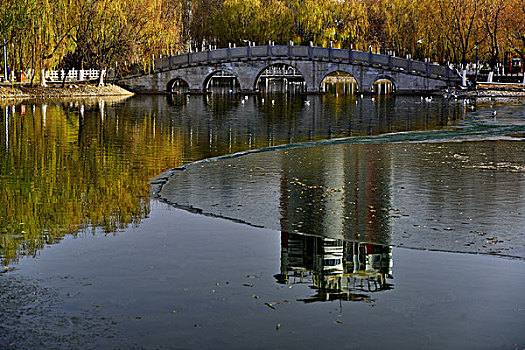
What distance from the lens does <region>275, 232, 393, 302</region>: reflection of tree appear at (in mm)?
8812

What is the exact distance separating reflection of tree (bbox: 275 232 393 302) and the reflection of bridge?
57897mm

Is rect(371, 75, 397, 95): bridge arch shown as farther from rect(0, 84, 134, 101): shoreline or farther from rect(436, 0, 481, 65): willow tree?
rect(0, 84, 134, 101): shoreline

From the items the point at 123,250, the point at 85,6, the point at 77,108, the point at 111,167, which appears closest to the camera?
the point at 123,250

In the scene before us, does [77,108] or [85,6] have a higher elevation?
[85,6]

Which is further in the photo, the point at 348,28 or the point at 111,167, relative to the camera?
the point at 348,28

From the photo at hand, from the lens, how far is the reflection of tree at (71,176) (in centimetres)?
1206

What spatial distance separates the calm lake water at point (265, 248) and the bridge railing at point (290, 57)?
4604 centimetres

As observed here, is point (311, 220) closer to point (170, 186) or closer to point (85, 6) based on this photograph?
point (170, 186)

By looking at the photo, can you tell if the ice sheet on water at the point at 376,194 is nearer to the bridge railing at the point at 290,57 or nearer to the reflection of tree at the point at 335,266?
the reflection of tree at the point at 335,266

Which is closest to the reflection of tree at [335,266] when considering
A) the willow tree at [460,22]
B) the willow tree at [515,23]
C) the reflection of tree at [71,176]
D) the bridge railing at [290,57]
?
the reflection of tree at [71,176]

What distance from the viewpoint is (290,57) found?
69.1 meters

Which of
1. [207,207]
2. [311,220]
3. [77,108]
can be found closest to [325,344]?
[311,220]

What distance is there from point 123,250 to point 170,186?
5063 millimetres

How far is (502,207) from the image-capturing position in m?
13.0
